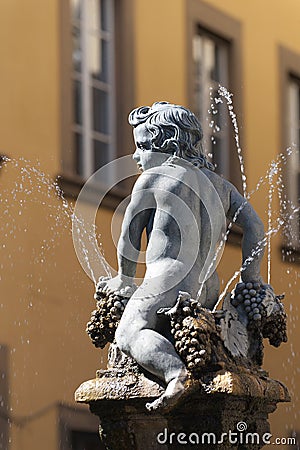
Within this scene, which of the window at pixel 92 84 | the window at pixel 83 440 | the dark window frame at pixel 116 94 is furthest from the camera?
the window at pixel 92 84

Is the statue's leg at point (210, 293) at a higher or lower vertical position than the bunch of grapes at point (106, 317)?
higher

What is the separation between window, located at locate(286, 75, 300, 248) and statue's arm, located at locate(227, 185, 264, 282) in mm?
8767

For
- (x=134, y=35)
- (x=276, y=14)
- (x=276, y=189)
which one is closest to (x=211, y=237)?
(x=134, y=35)

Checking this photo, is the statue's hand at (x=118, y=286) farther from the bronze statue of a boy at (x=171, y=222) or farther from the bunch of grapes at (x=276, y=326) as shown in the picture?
the bunch of grapes at (x=276, y=326)

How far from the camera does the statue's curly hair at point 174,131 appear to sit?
657 centimetres

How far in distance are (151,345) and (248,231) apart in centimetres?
85

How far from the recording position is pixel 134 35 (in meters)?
14.5

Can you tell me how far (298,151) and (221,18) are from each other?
1800 mm

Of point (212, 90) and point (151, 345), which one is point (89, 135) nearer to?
point (212, 90)

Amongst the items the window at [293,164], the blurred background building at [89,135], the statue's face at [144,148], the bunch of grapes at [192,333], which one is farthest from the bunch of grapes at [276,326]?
the window at [293,164]

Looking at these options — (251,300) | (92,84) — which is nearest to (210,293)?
(251,300)

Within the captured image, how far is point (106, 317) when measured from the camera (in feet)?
21.3

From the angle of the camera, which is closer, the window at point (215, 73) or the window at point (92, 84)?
the window at point (92, 84)

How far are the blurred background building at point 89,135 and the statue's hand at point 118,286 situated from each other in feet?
17.0
